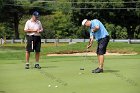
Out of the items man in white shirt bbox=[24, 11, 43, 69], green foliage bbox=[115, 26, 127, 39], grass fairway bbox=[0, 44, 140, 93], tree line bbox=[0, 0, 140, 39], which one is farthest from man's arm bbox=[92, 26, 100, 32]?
green foliage bbox=[115, 26, 127, 39]

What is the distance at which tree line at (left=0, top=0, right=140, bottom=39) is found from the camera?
213 ft

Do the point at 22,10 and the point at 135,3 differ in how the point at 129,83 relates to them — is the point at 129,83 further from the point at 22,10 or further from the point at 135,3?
the point at 22,10

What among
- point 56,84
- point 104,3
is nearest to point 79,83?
point 56,84

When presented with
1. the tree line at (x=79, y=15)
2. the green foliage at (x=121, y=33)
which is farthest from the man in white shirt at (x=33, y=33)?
the green foliage at (x=121, y=33)

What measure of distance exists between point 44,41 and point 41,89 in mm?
50693

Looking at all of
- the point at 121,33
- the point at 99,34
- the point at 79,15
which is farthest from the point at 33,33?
the point at 121,33

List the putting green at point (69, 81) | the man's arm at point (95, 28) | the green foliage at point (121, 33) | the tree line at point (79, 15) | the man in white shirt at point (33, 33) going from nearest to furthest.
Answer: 1. the putting green at point (69, 81)
2. the man's arm at point (95, 28)
3. the man in white shirt at point (33, 33)
4. the tree line at point (79, 15)
5. the green foliage at point (121, 33)

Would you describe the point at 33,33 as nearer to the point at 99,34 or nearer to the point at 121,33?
the point at 99,34

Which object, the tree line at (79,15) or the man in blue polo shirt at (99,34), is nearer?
the man in blue polo shirt at (99,34)

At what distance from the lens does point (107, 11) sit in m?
66.2

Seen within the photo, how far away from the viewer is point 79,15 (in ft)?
220

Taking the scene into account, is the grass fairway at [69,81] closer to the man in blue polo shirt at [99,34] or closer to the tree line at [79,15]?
the man in blue polo shirt at [99,34]

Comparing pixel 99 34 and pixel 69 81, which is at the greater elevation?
pixel 99 34

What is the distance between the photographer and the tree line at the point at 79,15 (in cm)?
6481
